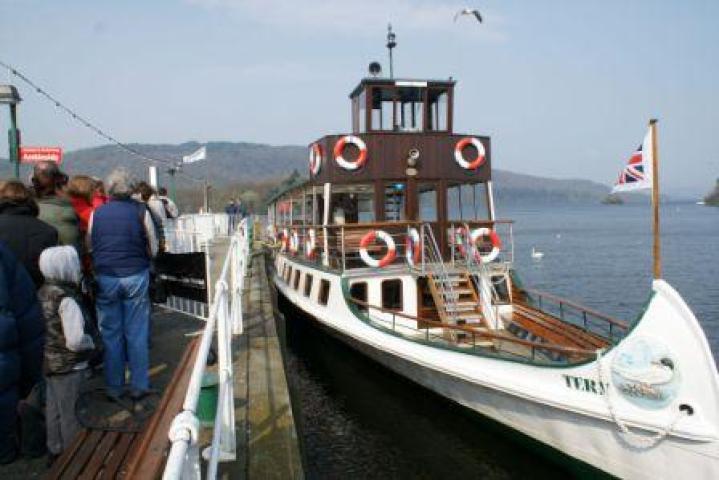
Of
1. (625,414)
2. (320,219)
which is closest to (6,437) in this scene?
(625,414)

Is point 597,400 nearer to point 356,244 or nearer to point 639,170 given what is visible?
point 639,170

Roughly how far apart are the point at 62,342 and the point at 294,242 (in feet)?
43.8

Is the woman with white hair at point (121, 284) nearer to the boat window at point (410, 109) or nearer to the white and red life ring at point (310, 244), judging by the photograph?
the white and red life ring at point (310, 244)

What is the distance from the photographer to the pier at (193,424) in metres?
3.19

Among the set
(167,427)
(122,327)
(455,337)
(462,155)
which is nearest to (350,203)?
(462,155)

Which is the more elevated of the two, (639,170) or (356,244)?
(639,170)

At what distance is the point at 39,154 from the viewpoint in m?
12.5

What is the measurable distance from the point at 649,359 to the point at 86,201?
678cm

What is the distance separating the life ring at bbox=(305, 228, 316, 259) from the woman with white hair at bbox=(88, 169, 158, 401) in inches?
353

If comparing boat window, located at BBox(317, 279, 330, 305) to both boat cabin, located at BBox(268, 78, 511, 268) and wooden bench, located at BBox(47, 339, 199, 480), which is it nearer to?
boat cabin, located at BBox(268, 78, 511, 268)

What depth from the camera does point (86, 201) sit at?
22.9 feet

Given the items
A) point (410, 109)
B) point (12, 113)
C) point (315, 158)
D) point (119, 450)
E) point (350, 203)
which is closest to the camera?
point (119, 450)

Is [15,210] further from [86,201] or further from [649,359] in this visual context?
[649,359]

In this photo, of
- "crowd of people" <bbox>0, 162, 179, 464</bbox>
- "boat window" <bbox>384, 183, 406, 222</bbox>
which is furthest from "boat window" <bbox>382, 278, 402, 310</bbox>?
"crowd of people" <bbox>0, 162, 179, 464</bbox>
